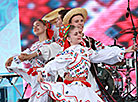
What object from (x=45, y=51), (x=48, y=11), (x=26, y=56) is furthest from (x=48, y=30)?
(x=48, y=11)

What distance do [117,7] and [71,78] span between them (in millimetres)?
3886

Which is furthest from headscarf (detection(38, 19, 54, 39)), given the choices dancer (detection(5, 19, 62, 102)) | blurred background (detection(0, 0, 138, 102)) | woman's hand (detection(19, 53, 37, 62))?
blurred background (detection(0, 0, 138, 102))

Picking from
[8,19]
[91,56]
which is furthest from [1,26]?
[91,56]

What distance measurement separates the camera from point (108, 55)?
310cm

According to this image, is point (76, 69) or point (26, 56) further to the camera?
point (26, 56)

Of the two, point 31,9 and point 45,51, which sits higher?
point 31,9

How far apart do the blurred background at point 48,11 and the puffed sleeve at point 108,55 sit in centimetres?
332

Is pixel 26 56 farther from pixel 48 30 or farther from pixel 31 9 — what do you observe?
pixel 31 9

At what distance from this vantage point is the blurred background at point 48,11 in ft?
21.0

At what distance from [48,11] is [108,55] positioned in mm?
3614

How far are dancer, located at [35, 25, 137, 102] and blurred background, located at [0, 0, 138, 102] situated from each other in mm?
3355

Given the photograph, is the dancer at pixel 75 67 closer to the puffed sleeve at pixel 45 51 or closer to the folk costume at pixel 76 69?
the folk costume at pixel 76 69

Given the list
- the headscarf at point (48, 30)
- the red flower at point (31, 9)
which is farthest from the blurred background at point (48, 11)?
the headscarf at point (48, 30)

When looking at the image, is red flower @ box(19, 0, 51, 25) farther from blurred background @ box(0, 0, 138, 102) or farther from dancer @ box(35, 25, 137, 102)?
dancer @ box(35, 25, 137, 102)
